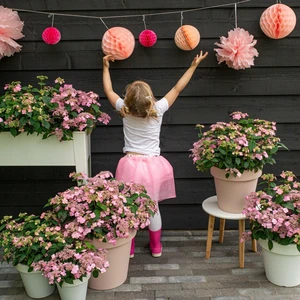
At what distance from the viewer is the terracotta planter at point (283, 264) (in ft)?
7.80

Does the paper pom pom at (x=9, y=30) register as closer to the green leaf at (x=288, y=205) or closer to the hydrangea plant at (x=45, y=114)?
the hydrangea plant at (x=45, y=114)

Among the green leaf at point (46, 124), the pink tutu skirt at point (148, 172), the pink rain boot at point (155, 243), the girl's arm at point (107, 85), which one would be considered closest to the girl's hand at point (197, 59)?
the girl's arm at point (107, 85)

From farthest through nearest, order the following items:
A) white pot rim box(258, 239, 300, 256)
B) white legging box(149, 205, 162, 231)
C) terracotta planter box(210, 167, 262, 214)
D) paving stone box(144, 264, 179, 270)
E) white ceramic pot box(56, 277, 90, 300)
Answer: white legging box(149, 205, 162, 231)
paving stone box(144, 264, 179, 270)
terracotta planter box(210, 167, 262, 214)
white pot rim box(258, 239, 300, 256)
white ceramic pot box(56, 277, 90, 300)

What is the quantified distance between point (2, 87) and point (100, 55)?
0.74 metres

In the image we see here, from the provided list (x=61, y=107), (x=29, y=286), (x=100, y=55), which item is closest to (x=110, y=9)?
(x=100, y=55)

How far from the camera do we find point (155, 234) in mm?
2838

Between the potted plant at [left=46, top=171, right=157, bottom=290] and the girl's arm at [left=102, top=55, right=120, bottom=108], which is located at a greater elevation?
the girl's arm at [left=102, top=55, right=120, bottom=108]

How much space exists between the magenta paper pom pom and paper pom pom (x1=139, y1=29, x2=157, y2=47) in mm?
557

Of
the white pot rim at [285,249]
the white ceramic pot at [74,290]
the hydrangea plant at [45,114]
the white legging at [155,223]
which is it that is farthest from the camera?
the white legging at [155,223]

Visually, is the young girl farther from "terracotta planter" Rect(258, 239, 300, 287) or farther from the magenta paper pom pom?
"terracotta planter" Rect(258, 239, 300, 287)

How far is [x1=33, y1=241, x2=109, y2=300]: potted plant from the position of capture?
2113 mm

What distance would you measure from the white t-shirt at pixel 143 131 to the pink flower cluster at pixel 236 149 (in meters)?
0.29

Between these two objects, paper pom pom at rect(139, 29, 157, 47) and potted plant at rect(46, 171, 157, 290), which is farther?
paper pom pom at rect(139, 29, 157, 47)

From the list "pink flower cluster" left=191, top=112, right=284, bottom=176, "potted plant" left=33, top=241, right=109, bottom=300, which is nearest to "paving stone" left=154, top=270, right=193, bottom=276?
"potted plant" left=33, top=241, right=109, bottom=300
